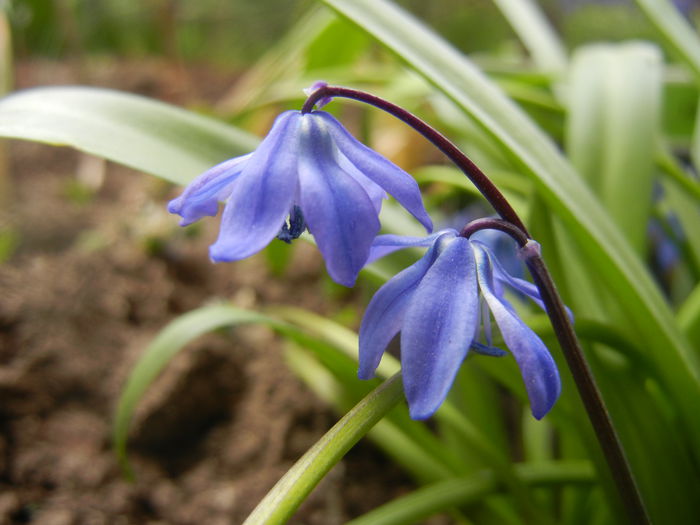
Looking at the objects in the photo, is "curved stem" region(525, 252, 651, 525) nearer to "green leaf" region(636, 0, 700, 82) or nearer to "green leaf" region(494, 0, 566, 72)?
"green leaf" region(636, 0, 700, 82)

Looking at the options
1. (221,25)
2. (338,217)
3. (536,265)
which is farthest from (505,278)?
(221,25)

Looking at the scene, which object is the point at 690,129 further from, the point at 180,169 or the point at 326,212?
the point at 326,212

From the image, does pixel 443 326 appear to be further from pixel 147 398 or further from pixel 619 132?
pixel 147 398

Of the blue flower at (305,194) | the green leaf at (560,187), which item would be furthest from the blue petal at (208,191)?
the green leaf at (560,187)

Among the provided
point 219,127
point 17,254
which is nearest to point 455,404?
point 219,127

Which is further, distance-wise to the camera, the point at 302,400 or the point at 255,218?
the point at 302,400
